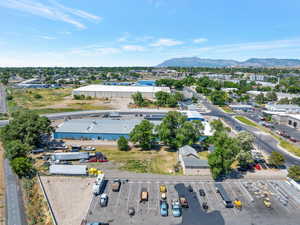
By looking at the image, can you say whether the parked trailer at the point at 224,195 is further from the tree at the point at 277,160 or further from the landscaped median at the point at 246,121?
the landscaped median at the point at 246,121

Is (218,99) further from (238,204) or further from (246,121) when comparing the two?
(238,204)

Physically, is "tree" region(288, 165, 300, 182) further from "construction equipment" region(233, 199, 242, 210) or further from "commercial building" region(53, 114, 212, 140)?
"commercial building" region(53, 114, 212, 140)

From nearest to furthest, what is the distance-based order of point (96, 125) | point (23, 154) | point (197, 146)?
point (23, 154)
point (197, 146)
point (96, 125)

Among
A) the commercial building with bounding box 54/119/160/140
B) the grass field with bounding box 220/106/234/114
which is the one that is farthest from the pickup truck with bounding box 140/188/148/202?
the grass field with bounding box 220/106/234/114

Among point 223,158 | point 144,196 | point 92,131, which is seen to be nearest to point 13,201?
point 144,196

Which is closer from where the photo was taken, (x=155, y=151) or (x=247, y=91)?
(x=155, y=151)

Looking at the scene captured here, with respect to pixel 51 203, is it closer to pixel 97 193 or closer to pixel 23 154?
pixel 97 193

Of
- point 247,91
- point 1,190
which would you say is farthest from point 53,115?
point 247,91
